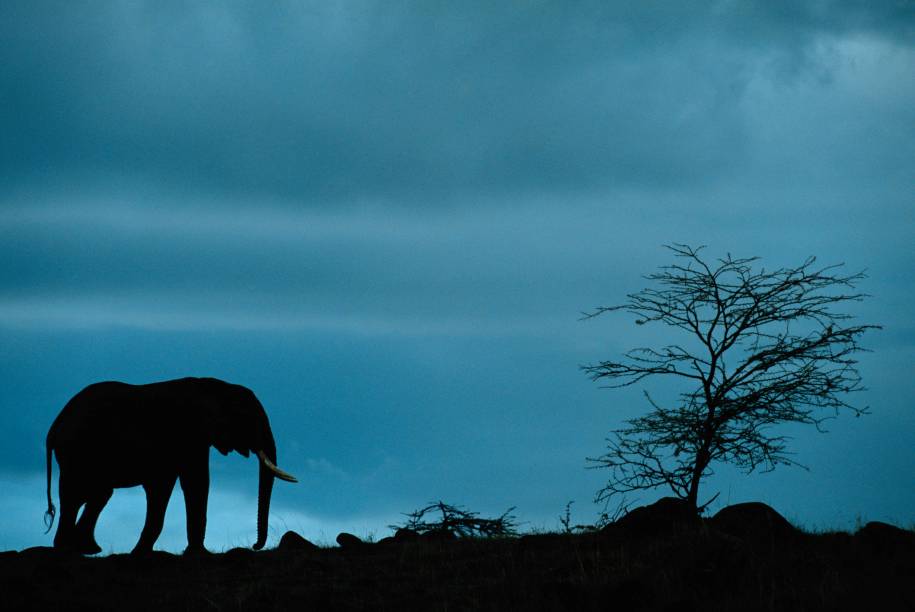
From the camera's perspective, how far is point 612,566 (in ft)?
39.3

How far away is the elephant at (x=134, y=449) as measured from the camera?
18516 mm

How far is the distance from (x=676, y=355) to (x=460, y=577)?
23.1ft

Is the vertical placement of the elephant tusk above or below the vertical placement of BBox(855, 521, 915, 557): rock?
above

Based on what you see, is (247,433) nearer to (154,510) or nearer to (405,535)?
(154,510)

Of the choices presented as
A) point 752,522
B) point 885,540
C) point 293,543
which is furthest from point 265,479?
point 885,540

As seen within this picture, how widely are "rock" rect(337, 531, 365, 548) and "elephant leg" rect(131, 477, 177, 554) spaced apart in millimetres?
3636

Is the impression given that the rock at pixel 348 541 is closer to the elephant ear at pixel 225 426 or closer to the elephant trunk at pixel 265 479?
the elephant trunk at pixel 265 479

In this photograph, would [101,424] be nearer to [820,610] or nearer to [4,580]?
[4,580]

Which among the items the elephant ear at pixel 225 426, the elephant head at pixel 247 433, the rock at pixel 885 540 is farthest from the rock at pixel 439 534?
the rock at pixel 885 540

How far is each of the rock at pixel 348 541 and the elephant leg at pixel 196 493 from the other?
2.80m

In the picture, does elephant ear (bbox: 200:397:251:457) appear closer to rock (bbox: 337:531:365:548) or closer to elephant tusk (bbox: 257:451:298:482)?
elephant tusk (bbox: 257:451:298:482)

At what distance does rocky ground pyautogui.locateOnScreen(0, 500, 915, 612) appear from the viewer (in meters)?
10.2

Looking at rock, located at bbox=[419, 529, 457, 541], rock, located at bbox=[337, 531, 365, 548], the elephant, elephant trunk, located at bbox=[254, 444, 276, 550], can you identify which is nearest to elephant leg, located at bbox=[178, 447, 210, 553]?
the elephant

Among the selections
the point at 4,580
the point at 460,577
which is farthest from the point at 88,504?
the point at 460,577
